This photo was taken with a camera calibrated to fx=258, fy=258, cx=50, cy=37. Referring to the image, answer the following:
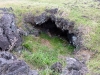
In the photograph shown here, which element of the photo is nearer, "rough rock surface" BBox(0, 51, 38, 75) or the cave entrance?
"rough rock surface" BBox(0, 51, 38, 75)

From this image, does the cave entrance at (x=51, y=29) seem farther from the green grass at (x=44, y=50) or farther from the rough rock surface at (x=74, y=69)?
the rough rock surface at (x=74, y=69)

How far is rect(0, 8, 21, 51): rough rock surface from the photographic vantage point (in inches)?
795

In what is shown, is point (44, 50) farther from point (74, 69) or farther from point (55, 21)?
point (74, 69)

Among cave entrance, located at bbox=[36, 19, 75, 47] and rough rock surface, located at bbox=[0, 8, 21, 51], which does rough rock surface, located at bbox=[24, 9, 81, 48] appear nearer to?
cave entrance, located at bbox=[36, 19, 75, 47]

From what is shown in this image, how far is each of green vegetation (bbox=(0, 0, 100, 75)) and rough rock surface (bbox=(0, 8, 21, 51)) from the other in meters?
1.21

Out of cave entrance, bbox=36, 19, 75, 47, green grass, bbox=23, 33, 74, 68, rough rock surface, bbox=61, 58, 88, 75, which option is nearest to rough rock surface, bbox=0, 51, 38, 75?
rough rock surface, bbox=61, 58, 88, 75

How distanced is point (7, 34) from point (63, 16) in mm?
6197

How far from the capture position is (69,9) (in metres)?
26.0

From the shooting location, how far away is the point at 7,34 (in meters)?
21.0

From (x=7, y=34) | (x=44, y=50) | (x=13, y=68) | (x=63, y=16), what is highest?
(x=63, y=16)

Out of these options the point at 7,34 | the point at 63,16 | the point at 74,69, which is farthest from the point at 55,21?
the point at 74,69

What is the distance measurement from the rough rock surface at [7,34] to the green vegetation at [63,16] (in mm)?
1211

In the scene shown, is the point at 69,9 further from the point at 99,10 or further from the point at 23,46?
the point at 23,46

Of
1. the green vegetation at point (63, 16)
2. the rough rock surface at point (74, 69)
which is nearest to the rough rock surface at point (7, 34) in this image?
the green vegetation at point (63, 16)
